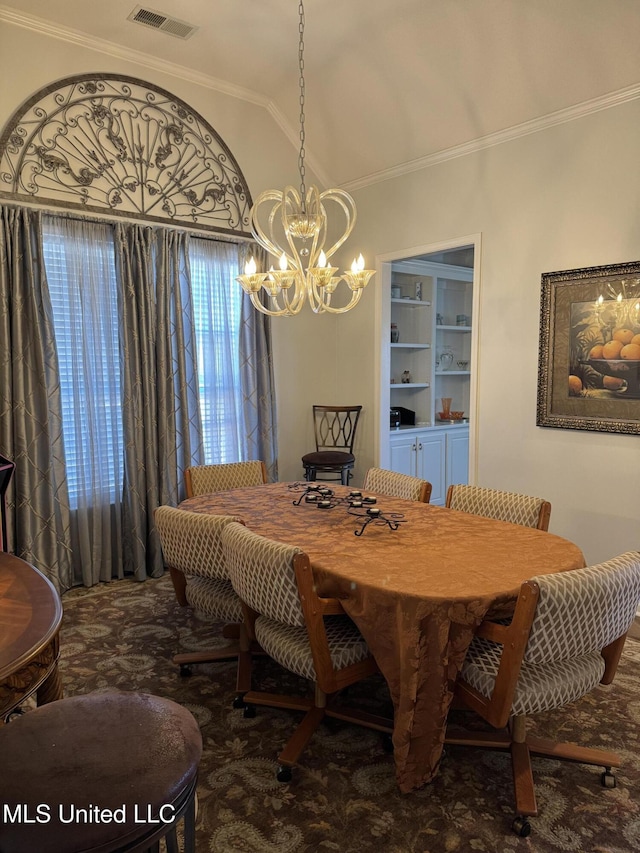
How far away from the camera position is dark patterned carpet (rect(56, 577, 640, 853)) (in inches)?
72.1

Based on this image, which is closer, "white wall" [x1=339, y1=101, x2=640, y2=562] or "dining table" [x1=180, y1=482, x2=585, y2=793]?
"dining table" [x1=180, y1=482, x2=585, y2=793]

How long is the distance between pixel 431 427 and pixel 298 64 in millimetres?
3165

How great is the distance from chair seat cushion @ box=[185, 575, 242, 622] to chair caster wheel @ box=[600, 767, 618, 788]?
147 centimetres

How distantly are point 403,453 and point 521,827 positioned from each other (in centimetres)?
364

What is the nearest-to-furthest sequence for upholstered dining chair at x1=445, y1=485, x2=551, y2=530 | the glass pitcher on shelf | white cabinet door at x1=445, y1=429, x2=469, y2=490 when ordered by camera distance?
upholstered dining chair at x1=445, y1=485, x2=551, y2=530
white cabinet door at x1=445, y1=429, x2=469, y2=490
the glass pitcher on shelf

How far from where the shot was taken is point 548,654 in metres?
1.78

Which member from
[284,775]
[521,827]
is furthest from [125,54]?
[521,827]

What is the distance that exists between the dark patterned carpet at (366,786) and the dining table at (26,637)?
0.22 m

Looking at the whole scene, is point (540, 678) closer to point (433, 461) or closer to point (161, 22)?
point (433, 461)

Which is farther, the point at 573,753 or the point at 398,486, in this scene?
the point at 398,486

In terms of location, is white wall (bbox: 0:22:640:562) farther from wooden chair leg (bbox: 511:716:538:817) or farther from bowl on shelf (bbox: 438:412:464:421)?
wooden chair leg (bbox: 511:716:538:817)

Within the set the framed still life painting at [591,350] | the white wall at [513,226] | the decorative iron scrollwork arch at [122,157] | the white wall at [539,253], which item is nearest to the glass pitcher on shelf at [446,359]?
the white wall at [513,226]

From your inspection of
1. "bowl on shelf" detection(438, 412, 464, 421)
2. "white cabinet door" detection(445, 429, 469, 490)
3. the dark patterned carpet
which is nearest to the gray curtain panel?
the dark patterned carpet

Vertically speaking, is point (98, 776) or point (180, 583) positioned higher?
point (98, 776)
